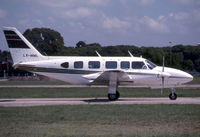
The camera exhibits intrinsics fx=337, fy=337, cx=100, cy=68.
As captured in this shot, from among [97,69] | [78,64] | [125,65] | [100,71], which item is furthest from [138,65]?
[78,64]

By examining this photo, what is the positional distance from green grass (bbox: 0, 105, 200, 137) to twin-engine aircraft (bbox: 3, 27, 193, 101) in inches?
181

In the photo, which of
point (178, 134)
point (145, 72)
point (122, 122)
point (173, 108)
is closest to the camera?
point (178, 134)

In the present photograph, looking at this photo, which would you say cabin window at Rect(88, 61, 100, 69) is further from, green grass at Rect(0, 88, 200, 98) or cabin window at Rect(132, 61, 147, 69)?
green grass at Rect(0, 88, 200, 98)

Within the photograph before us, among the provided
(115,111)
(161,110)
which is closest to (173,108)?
(161,110)

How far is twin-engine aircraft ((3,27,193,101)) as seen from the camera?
70.5 feet

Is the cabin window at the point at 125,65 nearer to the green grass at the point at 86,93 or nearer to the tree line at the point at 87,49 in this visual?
the green grass at the point at 86,93

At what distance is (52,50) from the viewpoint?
90.4 meters

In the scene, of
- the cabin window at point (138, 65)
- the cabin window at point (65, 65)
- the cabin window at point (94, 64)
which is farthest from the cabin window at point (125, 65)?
the cabin window at point (65, 65)

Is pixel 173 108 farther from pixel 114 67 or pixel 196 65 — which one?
pixel 196 65

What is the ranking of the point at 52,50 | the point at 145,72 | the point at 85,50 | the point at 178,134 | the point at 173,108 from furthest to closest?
the point at 52,50, the point at 85,50, the point at 145,72, the point at 173,108, the point at 178,134

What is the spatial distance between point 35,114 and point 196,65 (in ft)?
260

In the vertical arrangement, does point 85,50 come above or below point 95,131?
above

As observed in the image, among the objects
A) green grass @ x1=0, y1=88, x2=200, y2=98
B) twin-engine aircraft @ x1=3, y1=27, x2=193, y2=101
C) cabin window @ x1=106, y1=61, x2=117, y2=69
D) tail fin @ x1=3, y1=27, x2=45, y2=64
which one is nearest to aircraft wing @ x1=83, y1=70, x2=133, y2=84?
twin-engine aircraft @ x1=3, y1=27, x2=193, y2=101

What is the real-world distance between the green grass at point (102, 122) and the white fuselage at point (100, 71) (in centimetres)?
457
